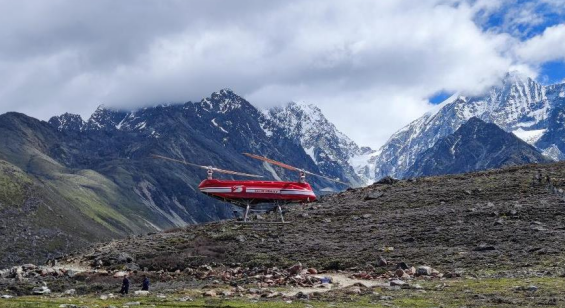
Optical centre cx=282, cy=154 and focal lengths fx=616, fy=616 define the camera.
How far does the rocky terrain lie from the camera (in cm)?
4416

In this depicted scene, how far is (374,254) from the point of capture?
63.9 metres

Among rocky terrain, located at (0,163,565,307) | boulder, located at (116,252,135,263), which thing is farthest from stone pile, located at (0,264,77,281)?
boulder, located at (116,252,135,263)

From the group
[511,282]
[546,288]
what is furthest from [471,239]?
[546,288]

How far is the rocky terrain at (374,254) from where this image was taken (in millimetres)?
44156

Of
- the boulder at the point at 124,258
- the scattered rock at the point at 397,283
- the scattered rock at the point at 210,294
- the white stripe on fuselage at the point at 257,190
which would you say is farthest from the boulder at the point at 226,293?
the white stripe on fuselage at the point at 257,190

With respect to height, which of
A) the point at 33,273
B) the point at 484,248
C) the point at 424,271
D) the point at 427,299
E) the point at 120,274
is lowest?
the point at 33,273

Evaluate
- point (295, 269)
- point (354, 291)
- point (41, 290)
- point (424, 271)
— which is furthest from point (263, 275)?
point (41, 290)

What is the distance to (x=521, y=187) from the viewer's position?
84188 millimetres

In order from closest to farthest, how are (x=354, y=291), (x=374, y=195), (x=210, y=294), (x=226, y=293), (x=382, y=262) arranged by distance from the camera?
(x=354, y=291)
(x=210, y=294)
(x=226, y=293)
(x=382, y=262)
(x=374, y=195)

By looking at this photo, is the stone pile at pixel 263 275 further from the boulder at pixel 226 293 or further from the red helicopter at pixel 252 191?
the red helicopter at pixel 252 191

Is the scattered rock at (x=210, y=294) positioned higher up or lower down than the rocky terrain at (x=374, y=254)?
lower down

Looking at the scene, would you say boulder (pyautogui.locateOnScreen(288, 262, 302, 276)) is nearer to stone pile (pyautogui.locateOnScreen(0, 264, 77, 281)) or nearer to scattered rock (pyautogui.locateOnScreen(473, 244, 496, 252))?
scattered rock (pyautogui.locateOnScreen(473, 244, 496, 252))

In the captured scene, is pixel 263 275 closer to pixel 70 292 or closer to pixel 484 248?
pixel 70 292

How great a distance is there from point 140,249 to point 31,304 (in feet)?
123
